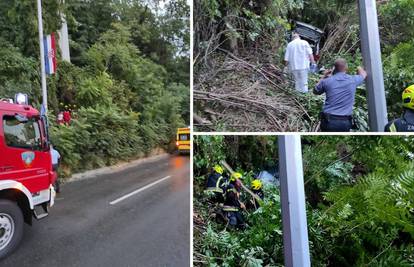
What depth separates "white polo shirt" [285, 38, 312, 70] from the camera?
468 cm

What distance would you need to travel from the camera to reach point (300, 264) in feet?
5.43

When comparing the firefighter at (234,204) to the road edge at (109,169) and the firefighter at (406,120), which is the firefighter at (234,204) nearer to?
the firefighter at (406,120)

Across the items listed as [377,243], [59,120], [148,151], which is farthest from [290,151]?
[148,151]

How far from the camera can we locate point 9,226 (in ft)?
13.9

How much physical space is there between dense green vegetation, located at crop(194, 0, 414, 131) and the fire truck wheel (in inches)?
110

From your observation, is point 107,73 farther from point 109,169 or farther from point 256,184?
point 256,184

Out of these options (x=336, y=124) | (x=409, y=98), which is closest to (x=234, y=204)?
(x=336, y=124)

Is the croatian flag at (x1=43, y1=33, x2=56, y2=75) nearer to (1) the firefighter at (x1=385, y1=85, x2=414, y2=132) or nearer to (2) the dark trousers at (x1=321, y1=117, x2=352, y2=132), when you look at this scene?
(2) the dark trousers at (x1=321, y1=117, x2=352, y2=132)

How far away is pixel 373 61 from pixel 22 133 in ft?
12.7

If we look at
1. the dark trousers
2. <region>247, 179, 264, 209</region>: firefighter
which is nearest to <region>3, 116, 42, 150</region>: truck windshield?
<region>247, 179, 264, 209</region>: firefighter

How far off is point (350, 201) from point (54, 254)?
11.6ft

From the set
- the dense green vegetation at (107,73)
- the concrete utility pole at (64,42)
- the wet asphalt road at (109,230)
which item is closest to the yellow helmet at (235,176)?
the wet asphalt road at (109,230)

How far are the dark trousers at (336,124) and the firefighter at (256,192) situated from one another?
2.74ft

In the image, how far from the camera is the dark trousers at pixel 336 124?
130 inches
